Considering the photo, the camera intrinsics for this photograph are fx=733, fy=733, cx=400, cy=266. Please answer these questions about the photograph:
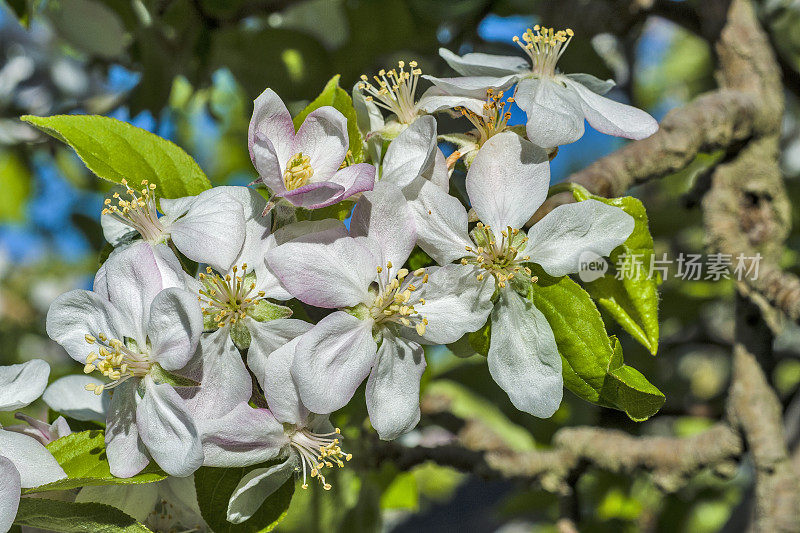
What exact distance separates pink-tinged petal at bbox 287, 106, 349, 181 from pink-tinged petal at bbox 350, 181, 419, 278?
0.05 meters

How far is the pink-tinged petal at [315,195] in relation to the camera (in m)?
0.53

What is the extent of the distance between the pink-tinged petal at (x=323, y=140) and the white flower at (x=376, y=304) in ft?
0.16

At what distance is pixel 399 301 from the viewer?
1.84ft

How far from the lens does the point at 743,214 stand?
43.4 inches

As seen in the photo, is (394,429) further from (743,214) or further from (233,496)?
(743,214)

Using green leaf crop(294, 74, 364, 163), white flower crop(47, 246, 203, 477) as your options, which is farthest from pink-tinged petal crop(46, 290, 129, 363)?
green leaf crop(294, 74, 364, 163)

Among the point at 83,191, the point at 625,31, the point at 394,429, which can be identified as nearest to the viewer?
the point at 394,429

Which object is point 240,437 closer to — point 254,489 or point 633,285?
point 254,489

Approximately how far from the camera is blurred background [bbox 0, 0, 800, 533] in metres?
1.26

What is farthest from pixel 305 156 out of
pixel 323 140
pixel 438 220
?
pixel 438 220

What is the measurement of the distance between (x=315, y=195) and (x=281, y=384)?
0.47 ft

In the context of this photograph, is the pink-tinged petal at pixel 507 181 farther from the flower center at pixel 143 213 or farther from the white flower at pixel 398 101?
the flower center at pixel 143 213

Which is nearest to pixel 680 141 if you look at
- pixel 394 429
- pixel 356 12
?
pixel 394 429

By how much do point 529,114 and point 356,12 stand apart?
2.96 feet
